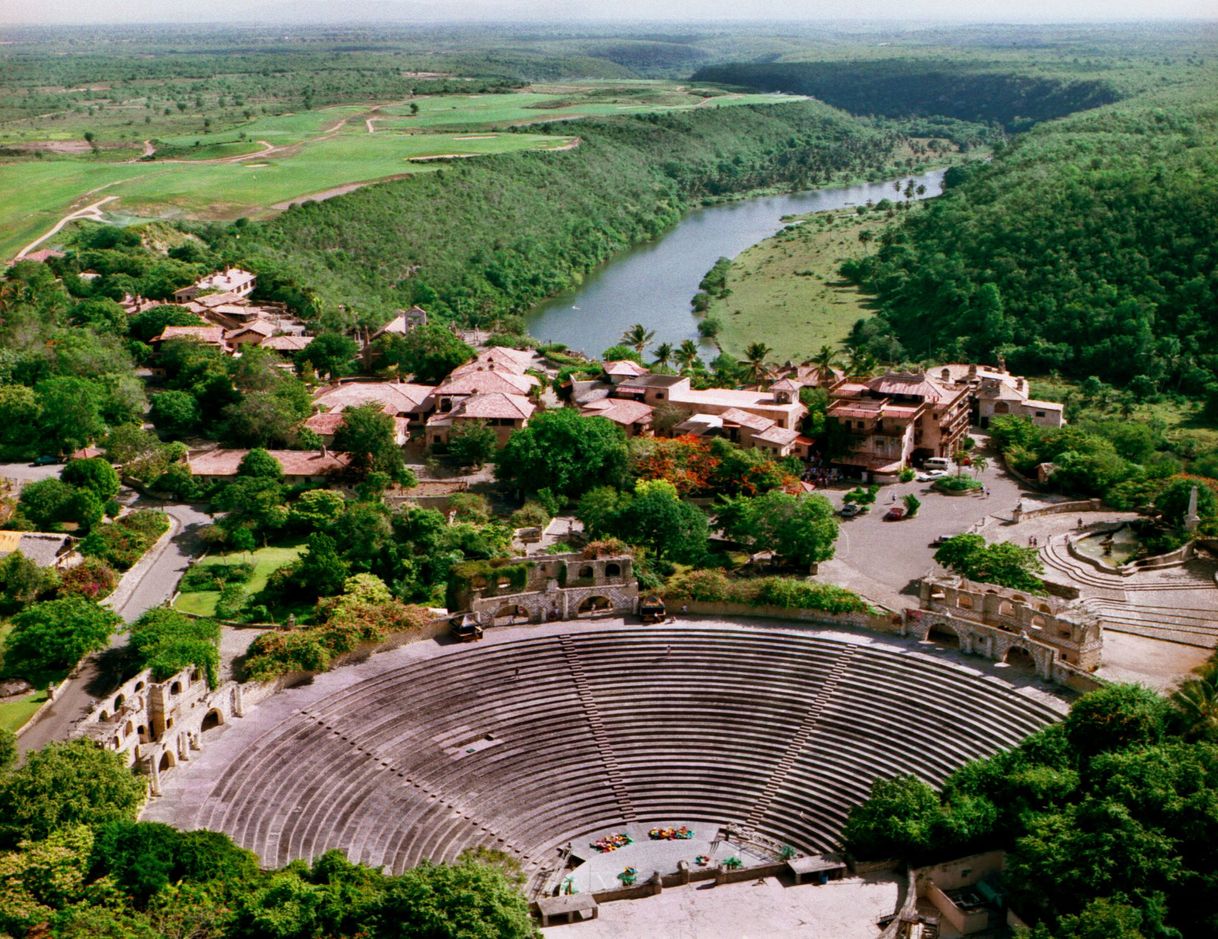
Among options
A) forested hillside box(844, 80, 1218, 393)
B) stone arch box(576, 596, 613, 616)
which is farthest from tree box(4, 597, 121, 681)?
forested hillside box(844, 80, 1218, 393)

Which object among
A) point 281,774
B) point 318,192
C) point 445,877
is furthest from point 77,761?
point 318,192

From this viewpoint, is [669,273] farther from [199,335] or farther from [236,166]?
[199,335]

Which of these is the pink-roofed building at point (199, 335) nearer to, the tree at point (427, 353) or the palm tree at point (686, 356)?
the tree at point (427, 353)

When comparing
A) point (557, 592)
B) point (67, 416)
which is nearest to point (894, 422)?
point (557, 592)

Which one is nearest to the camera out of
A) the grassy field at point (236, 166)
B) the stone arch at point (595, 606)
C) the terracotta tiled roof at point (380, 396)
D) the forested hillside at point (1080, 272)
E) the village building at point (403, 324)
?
the stone arch at point (595, 606)

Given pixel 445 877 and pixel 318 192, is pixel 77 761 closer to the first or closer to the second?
pixel 445 877

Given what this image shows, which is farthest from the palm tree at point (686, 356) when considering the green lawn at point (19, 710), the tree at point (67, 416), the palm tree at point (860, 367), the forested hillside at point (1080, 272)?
the green lawn at point (19, 710)
